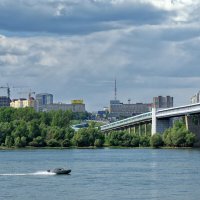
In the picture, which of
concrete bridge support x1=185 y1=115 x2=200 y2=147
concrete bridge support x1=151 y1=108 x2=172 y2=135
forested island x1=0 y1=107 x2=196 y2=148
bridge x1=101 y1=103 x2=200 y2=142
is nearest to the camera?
concrete bridge support x1=185 y1=115 x2=200 y2=147

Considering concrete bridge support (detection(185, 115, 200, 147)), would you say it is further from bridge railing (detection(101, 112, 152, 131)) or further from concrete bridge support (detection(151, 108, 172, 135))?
bridge railing (detection(101, 112, 152, 131))

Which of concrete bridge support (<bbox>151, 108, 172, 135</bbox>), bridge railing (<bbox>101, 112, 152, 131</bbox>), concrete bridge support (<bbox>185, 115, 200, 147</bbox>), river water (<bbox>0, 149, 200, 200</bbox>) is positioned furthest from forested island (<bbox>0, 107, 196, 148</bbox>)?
river water (<bbox>0, 149, 200, 200</bbox>)

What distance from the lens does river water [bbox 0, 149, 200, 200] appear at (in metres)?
60.0

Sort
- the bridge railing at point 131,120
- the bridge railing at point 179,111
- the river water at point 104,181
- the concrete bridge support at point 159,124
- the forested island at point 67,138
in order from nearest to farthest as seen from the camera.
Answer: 1. the river water at point 104,181
2. the bridge railing at point 179,111
3. the forested island at point 67,138
4. the concrete bridge support at point 159,124
5. the bridge railing at point 131,120

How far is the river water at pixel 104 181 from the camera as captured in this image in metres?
60.0

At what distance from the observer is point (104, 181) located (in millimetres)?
69750

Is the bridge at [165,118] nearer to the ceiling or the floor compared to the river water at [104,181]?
nearer to the ceiling

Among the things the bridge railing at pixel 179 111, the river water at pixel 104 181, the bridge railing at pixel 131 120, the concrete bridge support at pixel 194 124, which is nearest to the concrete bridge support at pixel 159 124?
the bridge railing at pixel 179 111

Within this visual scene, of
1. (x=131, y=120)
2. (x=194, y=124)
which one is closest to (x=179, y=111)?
(x=194, y=124)

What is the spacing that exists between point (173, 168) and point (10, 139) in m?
65.0

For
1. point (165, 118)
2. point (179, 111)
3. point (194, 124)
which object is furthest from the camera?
point (165, 118)

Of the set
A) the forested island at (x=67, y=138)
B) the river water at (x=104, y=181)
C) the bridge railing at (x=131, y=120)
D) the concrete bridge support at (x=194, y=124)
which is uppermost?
the bridge railing at (x=131, y=120)

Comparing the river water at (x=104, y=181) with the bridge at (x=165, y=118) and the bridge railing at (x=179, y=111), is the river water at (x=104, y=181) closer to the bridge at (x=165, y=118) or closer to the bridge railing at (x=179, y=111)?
the bridge railing at (x=179, y=111)

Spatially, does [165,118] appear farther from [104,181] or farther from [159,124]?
[104,181]
